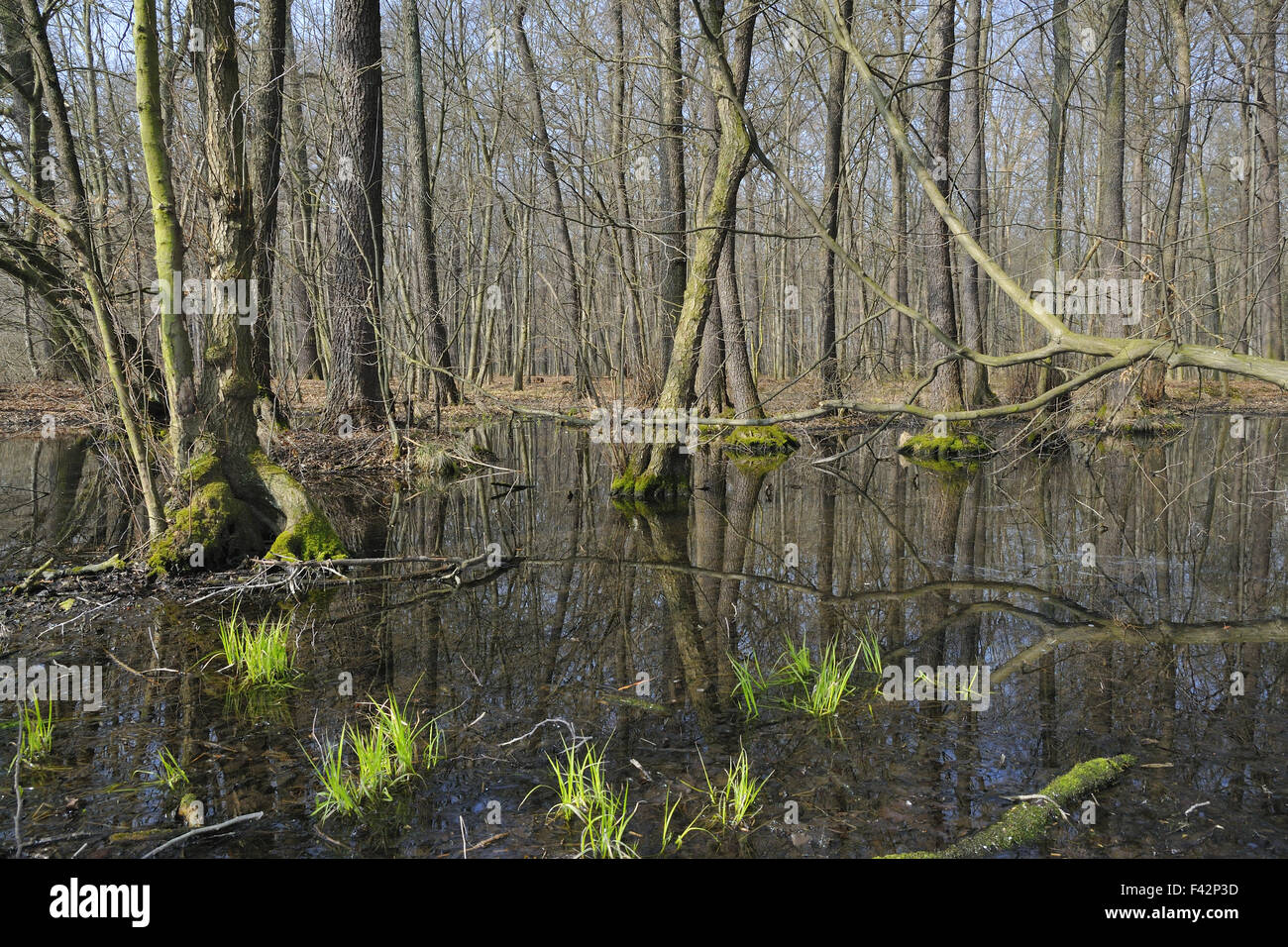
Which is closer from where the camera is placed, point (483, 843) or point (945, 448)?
point (483, 843)

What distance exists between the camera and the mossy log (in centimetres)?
304

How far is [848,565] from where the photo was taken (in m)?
7.34

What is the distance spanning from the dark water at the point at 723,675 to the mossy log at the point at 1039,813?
62 mm

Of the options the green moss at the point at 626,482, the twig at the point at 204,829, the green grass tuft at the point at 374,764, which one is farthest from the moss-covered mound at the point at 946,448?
the twig at the point at 204,829

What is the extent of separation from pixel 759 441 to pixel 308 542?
953 centimetres

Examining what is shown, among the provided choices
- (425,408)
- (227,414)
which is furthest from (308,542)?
(425,408)

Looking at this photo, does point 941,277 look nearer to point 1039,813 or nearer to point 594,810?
point 1039,813

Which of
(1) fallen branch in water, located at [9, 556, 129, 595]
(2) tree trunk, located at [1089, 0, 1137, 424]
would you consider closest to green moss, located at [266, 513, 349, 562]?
(1) fallen branch in water, located at [9, 556, 129, 595]

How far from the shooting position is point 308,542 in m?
7.06
